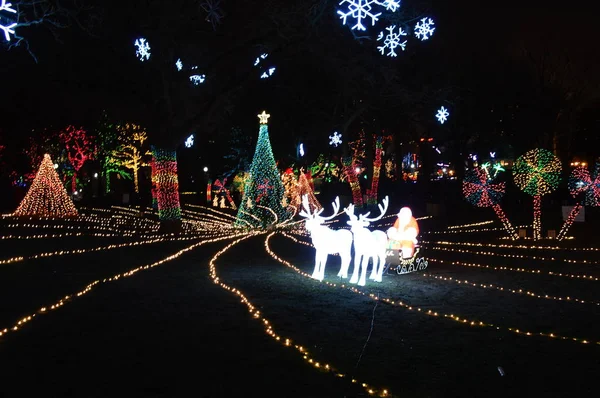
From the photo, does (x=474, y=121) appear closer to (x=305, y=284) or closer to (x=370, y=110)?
(x=370, y=110)

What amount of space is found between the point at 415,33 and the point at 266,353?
1236cm

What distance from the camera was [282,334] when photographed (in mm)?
7746

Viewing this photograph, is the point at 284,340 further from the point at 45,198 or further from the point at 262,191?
the point at 45,198

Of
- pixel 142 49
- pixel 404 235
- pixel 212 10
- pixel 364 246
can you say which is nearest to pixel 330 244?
pixel 364 246

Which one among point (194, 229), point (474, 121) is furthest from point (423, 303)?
point (474, 121)

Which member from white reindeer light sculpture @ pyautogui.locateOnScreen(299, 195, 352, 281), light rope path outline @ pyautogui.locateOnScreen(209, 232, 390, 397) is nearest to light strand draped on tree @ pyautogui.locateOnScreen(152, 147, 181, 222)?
light rope path outline @ pyautogui.locateOnScreen(209, 232, 390, 397)

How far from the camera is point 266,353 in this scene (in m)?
6.91

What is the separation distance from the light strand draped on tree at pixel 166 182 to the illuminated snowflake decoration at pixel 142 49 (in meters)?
2.99

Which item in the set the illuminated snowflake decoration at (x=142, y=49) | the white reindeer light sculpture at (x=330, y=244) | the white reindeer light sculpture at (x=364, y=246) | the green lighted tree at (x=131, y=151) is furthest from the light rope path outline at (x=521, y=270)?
the green lighted tree at (x=131, y=151)

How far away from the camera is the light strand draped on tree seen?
21797 millimetres

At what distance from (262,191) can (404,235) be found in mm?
11975

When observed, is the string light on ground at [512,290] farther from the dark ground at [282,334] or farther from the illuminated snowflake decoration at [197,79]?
the illuminated snowflake decoration at [197,79]

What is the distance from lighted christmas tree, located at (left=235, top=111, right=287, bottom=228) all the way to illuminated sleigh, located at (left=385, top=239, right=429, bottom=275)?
37.6ft

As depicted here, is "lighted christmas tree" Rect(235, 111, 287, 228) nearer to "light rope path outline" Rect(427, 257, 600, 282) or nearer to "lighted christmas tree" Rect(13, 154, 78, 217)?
"light rope path outline" Rect(427, 257, 600, 282)
